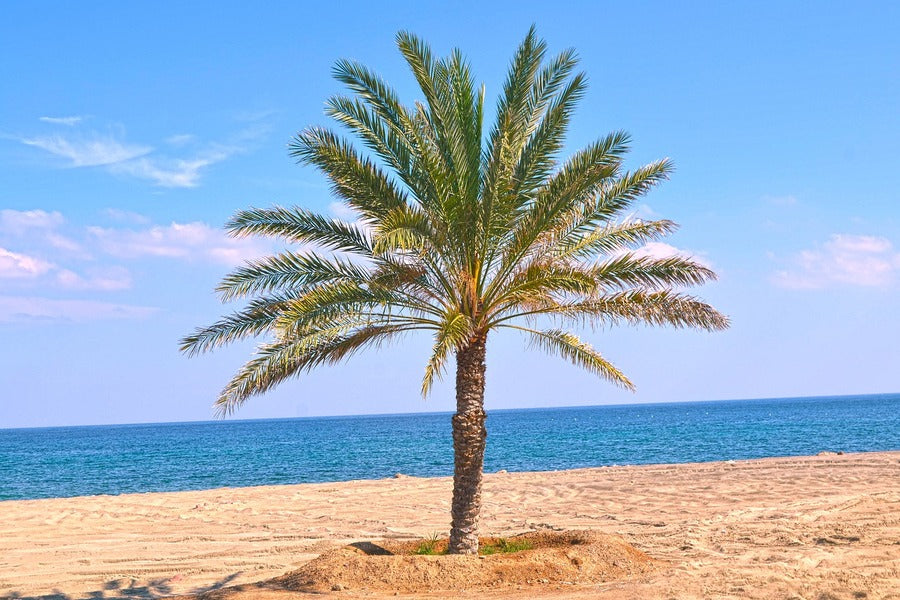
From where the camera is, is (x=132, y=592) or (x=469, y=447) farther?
(x=132, y=592)

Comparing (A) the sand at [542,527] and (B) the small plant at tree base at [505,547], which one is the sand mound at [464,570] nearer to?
(A) the sand at [542,527]

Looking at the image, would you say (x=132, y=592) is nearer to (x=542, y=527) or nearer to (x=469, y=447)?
(x=469, y=447)

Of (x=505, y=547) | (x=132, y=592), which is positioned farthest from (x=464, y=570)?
(x=132, y=592)

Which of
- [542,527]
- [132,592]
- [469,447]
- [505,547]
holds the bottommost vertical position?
[132,592]

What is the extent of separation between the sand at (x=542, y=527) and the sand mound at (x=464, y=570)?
1.29ft

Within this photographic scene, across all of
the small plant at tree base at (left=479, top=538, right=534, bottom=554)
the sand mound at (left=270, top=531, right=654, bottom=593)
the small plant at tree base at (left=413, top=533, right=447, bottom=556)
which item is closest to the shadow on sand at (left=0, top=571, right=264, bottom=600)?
the sand mound at (left=270, top=531, right=654, bottom=593)

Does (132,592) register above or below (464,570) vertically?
below

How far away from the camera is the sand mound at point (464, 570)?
9.98 m

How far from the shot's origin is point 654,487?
20953mm

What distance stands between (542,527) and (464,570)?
5.56 meters

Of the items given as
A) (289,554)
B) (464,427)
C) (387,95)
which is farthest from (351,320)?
(289,554)

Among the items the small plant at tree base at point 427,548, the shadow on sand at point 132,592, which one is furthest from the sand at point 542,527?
the small plant at tree base at point 427,548

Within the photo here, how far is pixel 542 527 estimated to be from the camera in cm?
1538

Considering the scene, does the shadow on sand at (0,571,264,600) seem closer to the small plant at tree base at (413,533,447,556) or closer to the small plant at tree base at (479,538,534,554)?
the small plant at tree base at (413,533,447,556)
